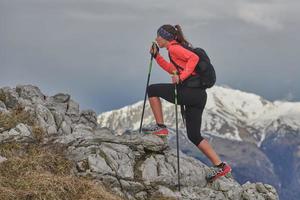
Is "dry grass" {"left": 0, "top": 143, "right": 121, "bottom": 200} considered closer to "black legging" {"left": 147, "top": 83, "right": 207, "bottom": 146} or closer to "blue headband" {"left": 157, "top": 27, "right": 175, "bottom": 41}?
"black legging" {"left": 147, "top": 83, "right": 207, "bottom": 146}

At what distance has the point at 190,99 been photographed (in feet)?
64.0

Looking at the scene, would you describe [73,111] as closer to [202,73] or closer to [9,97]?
[9,97]

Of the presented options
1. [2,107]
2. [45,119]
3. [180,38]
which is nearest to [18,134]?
[45,119]

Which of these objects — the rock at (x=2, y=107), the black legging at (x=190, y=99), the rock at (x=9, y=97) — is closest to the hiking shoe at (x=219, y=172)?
the black legging at (x=190, y=99)

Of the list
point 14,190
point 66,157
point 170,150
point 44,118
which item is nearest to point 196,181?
point 170,150

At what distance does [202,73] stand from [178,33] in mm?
1705

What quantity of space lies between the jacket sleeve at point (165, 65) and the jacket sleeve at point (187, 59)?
793 millimetres

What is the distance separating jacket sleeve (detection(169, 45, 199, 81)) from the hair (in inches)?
19.8

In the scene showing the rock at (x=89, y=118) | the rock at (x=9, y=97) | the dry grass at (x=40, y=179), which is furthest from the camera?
the rock at (x=89, y=118)

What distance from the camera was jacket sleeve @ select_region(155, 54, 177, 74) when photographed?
1983cm

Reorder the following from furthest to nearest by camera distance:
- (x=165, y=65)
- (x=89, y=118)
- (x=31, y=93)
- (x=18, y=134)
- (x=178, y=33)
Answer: (x=89, y=118) → (x=31, y=93) → (x=165, y=65) → (x=178, y=33) → (x=18, y=134)

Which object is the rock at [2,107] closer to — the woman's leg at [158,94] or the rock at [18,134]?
the rock at [18,134]

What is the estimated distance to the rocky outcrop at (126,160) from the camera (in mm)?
18359

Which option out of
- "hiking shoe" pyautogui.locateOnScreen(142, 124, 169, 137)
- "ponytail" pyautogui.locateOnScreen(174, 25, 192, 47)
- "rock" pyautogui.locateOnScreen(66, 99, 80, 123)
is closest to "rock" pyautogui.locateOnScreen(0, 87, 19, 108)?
"rock" pyautogui.locateOnScreen(66, 99, 80, 123)
